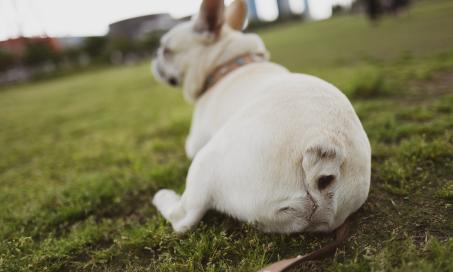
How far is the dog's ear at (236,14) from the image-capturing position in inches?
149

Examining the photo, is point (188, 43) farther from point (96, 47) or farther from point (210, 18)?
point (96, 47)

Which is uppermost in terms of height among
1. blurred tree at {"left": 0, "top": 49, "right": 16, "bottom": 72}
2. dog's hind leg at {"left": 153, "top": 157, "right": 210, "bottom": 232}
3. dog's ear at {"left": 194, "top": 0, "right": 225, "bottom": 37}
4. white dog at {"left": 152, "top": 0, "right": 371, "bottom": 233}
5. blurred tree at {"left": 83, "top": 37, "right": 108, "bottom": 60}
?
dog's ear at {"left": 194, "top": 0, "right": 225, "bottom": 37}

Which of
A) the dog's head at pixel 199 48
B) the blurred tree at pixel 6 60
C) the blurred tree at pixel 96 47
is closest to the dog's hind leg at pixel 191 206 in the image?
the dog's head at pixel 199 48

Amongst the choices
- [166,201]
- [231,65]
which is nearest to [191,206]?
[166,201]

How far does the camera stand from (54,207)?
2734mm

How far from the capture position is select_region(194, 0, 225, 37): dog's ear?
9.77ft

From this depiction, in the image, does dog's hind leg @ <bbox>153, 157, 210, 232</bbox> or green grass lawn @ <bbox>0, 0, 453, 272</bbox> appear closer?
green grass lawn @ <bbox>0, 0, 453, 272</bbox>

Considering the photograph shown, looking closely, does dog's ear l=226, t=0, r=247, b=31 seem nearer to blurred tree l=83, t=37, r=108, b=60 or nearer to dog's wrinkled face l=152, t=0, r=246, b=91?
dog's wrinkled face l=152, t=0, r=246, b=91

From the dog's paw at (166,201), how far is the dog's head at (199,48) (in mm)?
1253

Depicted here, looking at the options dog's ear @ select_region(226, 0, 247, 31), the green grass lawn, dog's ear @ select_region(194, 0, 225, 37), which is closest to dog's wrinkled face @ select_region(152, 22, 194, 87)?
dog's ear @ select_region(194, 0, 225, 37)

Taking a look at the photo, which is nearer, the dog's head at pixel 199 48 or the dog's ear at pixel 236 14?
the dog's head at pixel 199 48

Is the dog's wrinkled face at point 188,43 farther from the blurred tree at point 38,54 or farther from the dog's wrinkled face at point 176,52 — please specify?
the blurred tree at point 38,54

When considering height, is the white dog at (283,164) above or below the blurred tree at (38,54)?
above

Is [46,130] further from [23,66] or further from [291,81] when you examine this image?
[23,66]
